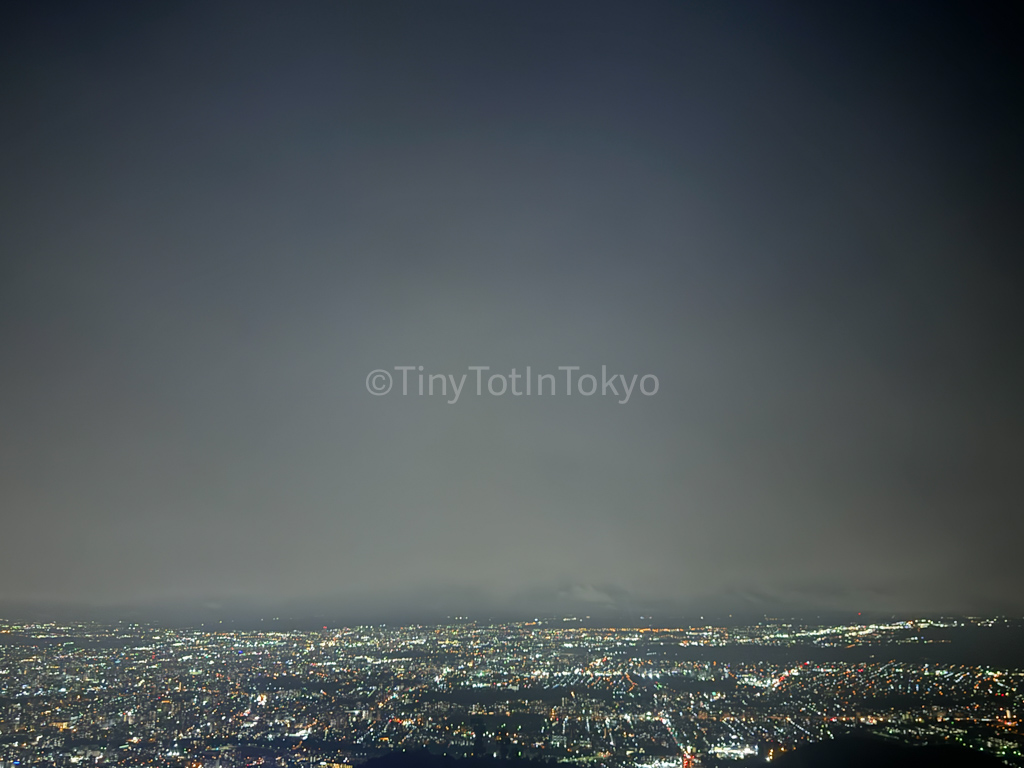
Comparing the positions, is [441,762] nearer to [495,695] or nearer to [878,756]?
[495,695]

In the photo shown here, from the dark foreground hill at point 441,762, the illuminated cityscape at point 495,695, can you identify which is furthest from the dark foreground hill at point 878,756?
the dark foreground hill at point 441,762

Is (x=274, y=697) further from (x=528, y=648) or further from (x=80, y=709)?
(x=528, y=648)

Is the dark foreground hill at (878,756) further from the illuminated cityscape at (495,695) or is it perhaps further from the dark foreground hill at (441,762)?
the dark foreground hill at (441,762)

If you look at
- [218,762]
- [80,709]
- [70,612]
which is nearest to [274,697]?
[218,762]

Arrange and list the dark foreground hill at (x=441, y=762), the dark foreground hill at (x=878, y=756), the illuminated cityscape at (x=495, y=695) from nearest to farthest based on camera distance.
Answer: the dark foreground hill at (x=878, y=756) → the dark foreground hill at (x=441, y=762) → the illuminated cityscape at (x=495, y=695)

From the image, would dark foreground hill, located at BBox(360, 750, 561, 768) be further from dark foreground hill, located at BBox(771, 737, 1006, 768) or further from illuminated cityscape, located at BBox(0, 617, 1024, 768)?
dark foreground hill, located at BBox(771, 737, 1006, 768)

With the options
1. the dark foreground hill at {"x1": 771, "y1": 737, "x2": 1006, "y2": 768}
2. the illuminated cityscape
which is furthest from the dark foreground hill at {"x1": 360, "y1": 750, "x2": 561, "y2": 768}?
the dark foreground hill at {"x1": 771, "y1": 737, "x2": 1006, "y2": 768}
